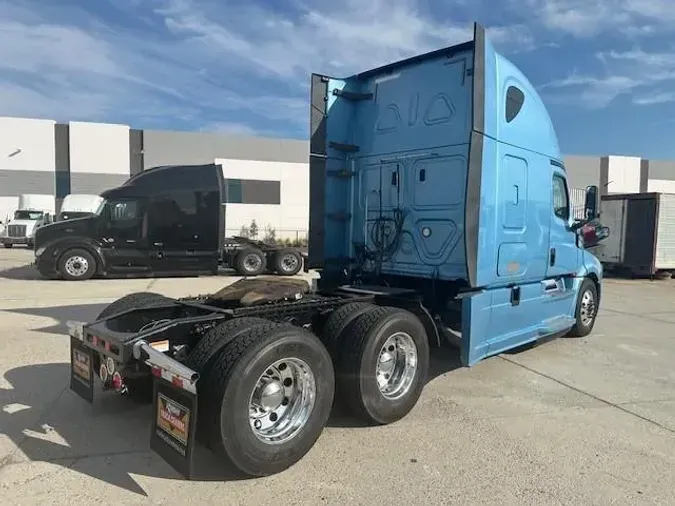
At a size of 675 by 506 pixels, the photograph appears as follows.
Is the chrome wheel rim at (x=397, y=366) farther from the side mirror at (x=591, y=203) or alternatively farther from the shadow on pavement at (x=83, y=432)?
the side mirror at (x=591, y=203)

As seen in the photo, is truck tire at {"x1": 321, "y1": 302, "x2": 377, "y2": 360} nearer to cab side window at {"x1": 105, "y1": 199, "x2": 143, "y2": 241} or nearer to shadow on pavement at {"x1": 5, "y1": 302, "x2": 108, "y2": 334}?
shadow on pavement at {"x1": 5, "y1": 302, "x2": 108, "y2": 334}

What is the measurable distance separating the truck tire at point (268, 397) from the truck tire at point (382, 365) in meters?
0.33

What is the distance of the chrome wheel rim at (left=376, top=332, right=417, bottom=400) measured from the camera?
180 inches

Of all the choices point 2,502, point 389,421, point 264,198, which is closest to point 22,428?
point 2,502

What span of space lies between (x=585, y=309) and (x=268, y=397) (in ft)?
19.3

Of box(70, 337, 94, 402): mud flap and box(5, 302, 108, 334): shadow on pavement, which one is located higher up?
box(70, 337, 94, 402): mud flap

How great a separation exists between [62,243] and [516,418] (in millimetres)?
13269

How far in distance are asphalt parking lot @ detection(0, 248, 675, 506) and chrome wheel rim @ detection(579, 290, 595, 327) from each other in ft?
4.05

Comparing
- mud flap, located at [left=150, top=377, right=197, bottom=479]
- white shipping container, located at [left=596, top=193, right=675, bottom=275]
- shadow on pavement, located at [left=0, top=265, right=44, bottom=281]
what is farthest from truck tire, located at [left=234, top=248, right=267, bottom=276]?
mud flap, located at [left=150, top=377, right=197, bottom=479]

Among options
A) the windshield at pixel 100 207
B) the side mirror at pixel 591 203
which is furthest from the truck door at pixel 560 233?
A: the windshield at pixel 100 207

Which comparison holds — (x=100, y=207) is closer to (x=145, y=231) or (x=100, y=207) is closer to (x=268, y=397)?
(x=145, y=231)

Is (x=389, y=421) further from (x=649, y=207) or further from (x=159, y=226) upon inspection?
(x=649, y=207)

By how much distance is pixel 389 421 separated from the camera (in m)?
4.44

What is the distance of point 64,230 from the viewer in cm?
1446
